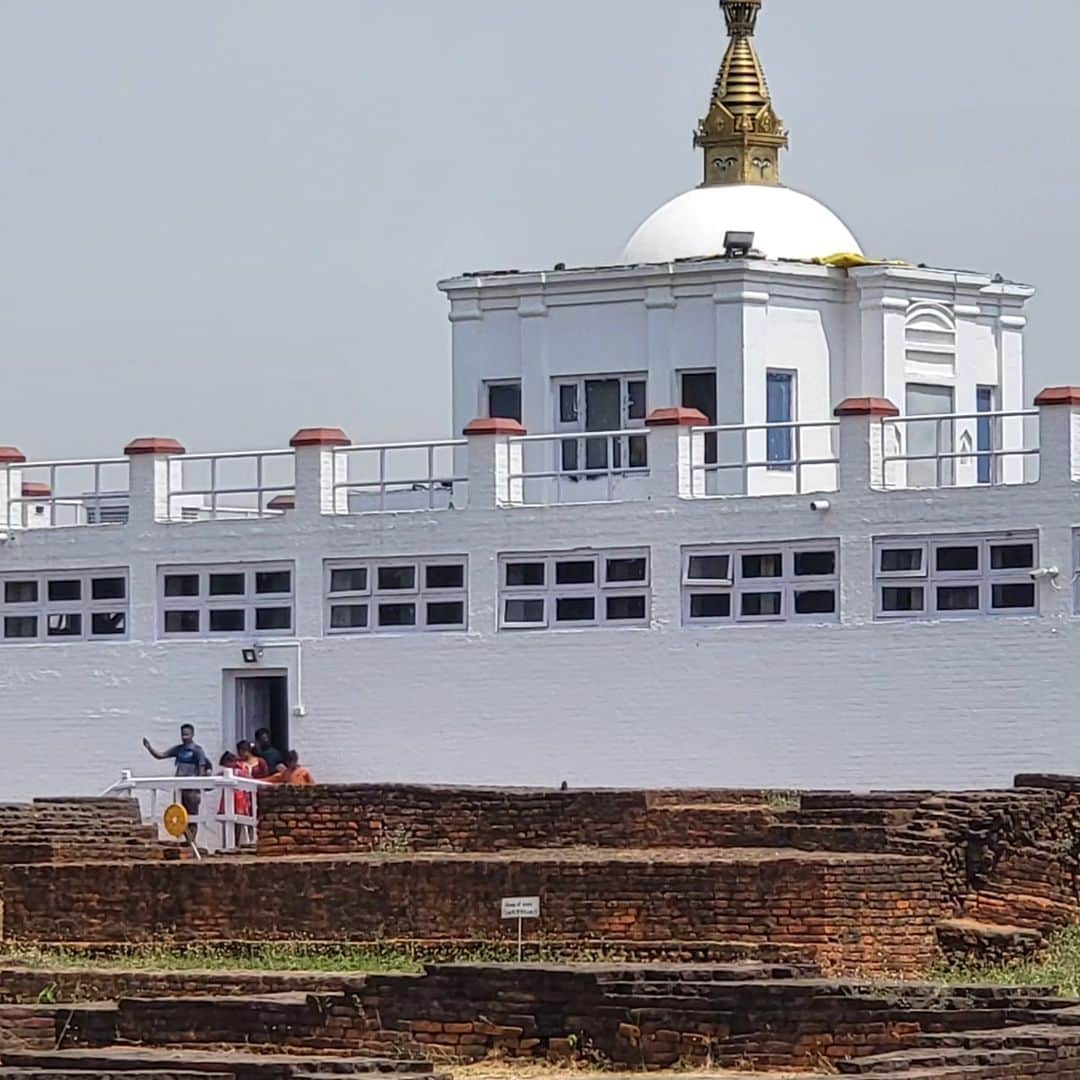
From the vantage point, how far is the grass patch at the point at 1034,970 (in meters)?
23.4

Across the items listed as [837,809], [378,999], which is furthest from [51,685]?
[378,999]

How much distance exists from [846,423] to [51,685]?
1039 cm

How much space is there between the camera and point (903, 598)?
111 feet

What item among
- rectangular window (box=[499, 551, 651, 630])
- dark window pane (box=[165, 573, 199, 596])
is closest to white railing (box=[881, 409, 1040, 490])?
rectangular window (box=[499, 551, 651, 630])

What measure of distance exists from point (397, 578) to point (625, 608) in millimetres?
2906

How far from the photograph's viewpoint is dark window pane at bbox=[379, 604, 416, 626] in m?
36.9

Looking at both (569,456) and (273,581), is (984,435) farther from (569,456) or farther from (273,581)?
(273,581)

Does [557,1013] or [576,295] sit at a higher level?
[576,295]

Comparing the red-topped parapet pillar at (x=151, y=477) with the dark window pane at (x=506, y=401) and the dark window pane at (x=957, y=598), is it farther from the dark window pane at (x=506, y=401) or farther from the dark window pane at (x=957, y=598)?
the dark window pane at (x=957, y=598)

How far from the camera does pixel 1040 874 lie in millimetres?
26781

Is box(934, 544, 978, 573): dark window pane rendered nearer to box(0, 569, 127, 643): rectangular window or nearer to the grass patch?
→ the grass patch

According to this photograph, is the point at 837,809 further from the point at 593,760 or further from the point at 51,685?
the point at 51,685

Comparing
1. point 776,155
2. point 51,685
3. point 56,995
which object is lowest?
point 56,995

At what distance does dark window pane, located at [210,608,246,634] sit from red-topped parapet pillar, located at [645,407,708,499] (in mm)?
5445
